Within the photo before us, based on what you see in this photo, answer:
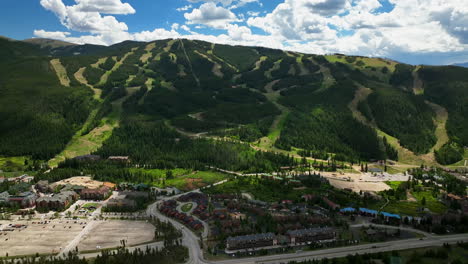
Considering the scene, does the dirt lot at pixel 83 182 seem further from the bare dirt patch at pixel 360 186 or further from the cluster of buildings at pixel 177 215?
the bare dirt patch at pixel 360 186

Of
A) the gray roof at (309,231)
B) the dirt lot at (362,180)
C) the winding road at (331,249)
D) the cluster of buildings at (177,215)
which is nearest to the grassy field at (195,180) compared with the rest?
the cluster of buildings at (177,215)

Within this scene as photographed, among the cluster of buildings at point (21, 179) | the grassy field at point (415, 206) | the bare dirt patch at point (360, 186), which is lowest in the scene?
the grassy field at point (415, 206)

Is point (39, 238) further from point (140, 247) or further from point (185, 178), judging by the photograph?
point (185, 178)

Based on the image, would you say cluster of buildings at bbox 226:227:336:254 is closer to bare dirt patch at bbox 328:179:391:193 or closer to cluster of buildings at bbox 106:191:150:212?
cluster of buildings at bbox 106:191:150:212

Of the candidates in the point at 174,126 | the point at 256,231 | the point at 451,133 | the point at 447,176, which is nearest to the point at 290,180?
the point at 256,231

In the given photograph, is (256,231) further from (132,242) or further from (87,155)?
(87,155)

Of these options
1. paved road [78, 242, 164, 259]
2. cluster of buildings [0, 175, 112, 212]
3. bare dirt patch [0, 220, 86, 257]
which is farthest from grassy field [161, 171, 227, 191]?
paved road [78, 242, 164, 259]
